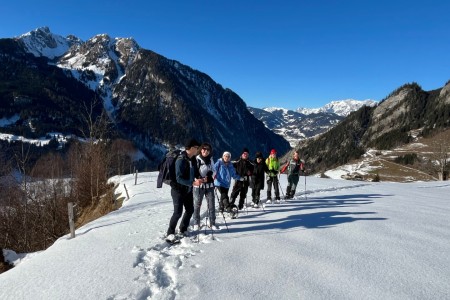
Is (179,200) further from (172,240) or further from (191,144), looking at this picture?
(191,144)

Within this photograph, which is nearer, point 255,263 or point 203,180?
point 255,263

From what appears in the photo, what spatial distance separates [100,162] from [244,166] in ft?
80.4

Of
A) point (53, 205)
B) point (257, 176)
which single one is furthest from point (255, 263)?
point (53, 205)

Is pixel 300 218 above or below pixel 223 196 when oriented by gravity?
below

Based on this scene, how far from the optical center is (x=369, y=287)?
20.0 ft

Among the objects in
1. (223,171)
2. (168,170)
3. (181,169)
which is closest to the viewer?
(181,169)

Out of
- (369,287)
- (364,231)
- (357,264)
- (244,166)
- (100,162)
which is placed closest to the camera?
(369,287)

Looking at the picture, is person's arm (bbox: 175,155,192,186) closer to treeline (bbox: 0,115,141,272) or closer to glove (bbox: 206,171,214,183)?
glove (bbox: 206,171,214,183)

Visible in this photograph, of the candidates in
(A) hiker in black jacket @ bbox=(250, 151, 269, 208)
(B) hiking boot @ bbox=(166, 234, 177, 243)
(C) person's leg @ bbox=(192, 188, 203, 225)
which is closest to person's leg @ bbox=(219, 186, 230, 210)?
(C) person's leg @ bbox=(192, 188, 203, 225)

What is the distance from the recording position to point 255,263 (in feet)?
24.1

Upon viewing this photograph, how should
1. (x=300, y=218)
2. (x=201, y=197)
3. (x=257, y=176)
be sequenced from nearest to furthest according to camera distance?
(x=201, y=197) → (x=300, y=218) → (x=257, y=176)

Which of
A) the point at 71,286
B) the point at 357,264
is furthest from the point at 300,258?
the point at 71,286

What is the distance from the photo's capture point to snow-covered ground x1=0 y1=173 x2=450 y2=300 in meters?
6.06

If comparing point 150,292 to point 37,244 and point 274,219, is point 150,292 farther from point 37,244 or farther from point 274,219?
point 37,244
